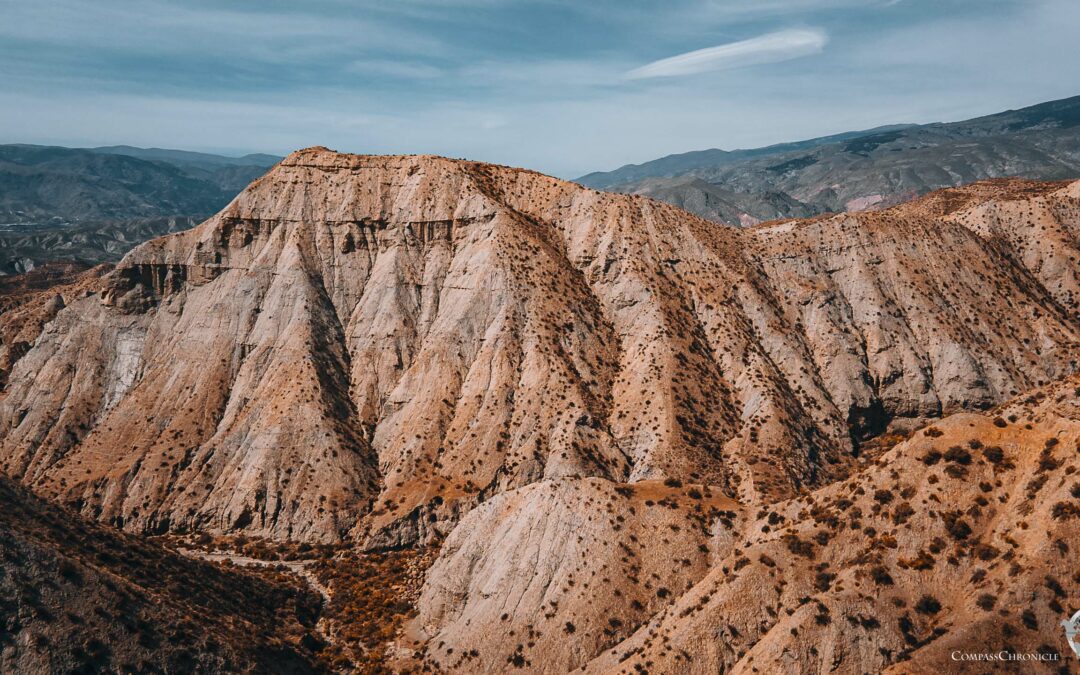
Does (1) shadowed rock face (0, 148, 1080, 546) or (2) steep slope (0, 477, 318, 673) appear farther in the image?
(1) shadowed rock face (0, 148, 1080, 546)

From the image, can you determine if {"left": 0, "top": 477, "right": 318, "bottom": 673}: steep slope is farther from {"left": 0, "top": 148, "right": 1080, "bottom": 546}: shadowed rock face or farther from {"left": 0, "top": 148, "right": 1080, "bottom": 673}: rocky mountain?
{"left": 0, "top": 148, "right": 1080, "bottom": 546}: shadowed rock face

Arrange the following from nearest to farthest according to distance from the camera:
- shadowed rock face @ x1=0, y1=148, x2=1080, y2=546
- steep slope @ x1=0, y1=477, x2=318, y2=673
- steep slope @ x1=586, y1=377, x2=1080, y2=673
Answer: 1. steep slope @ x1=586, y1=377, x2=1080, y2=673
2. steep slope @ x1=0, y1=477, x2=318, y2=673
3. shadowed rock face @ x1=0, y1=148, x2=1080, y2=546

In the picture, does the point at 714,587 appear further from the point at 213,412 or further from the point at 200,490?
the point at 213,412

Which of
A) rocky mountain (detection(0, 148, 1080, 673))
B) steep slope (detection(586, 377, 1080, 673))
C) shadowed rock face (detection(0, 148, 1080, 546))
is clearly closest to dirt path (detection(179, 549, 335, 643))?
rocky mountain (detection(0, 148, 1080, 673))

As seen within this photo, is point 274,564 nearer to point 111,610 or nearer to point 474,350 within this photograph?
point 111,610

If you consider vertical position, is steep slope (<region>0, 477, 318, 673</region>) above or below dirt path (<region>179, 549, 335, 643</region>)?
above
